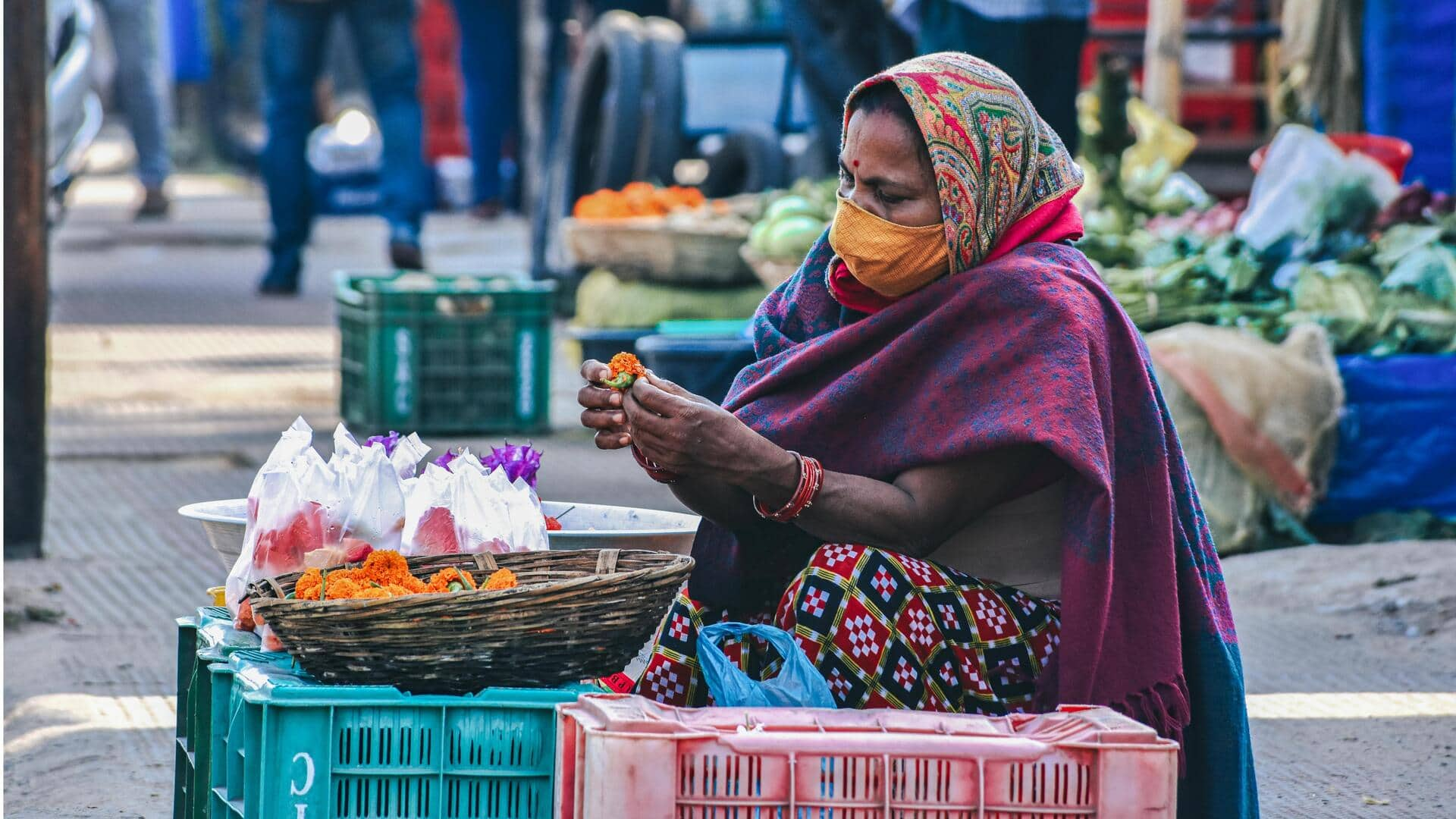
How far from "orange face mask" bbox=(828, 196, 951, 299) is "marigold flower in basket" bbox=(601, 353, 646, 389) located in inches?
12.4

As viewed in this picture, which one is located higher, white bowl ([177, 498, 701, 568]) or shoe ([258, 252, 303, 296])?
white bowl ([177, 498, 701, 568])

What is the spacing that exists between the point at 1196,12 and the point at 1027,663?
1145cm

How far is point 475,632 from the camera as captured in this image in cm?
192

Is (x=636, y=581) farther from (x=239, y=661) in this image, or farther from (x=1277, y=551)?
(x=1277, y=551)

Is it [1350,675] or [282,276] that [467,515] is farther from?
[282,276]

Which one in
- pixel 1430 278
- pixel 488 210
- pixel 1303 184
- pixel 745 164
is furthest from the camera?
pixel 488 210

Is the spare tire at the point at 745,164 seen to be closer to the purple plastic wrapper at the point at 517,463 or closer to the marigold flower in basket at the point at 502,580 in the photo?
the purple plastic wrapper at the point at 517,463

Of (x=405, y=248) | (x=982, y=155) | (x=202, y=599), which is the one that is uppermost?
(x=982, y=155)

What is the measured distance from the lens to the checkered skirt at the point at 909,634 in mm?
2145

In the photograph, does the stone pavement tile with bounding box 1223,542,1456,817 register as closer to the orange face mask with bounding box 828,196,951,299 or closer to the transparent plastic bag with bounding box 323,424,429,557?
the orange face mask with bounding box 828,196,951,299

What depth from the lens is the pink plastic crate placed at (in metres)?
1.72

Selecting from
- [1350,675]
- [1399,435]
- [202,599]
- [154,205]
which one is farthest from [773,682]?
Answer: [154,205]

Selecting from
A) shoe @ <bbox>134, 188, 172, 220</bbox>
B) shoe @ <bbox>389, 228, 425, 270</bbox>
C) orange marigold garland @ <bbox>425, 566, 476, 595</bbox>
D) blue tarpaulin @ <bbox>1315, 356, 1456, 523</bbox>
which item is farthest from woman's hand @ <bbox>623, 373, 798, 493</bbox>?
shoe @ <bbox>134, 188, 172, 220</bbox>

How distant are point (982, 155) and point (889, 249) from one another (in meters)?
0.16
